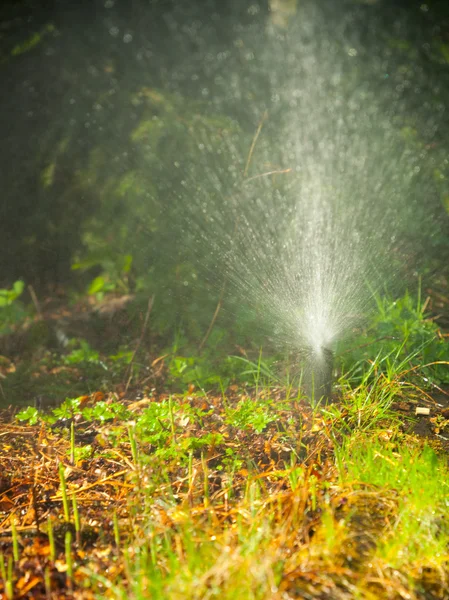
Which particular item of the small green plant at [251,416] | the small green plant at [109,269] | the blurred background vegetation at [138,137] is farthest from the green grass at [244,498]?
the small green plant at [109,269]

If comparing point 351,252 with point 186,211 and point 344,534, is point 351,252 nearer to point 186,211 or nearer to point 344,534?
point 186,211

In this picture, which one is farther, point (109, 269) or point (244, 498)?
point (109, 269)

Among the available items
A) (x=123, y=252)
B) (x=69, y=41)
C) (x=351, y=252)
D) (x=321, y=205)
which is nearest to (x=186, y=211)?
(x=123, y=252)

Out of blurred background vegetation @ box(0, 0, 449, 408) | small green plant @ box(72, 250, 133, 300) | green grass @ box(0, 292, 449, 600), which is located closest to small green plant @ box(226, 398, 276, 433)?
green grass @ box(0, 292, 449, 600)

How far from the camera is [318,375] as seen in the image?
2531 millimetres

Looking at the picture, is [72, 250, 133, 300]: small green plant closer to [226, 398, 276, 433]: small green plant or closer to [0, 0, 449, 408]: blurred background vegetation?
[0, 0, 449, 408]: blurred background vegetation

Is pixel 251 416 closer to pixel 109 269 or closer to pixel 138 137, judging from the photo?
pixel 109 269

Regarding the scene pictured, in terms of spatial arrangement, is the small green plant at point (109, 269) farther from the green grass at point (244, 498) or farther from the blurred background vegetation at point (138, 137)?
the green grass at point (244, 498)

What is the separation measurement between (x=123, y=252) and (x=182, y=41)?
1.93 m

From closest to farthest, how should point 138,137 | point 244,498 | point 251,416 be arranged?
point 244,498 → point 251,416 → point 138,137

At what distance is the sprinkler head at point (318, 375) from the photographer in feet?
8.13

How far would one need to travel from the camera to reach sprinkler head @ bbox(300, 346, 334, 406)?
97.6 inches

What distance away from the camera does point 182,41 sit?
175 inches

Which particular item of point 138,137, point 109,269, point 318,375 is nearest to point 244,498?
point 318,375
